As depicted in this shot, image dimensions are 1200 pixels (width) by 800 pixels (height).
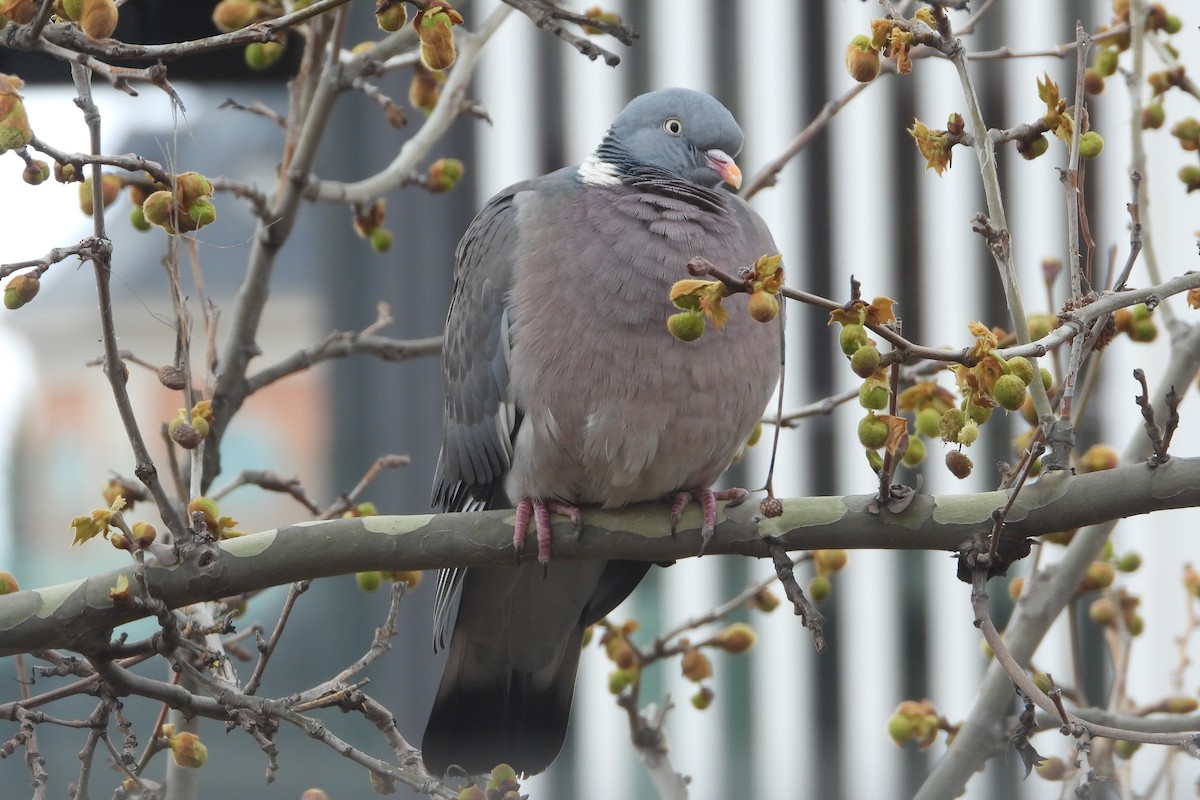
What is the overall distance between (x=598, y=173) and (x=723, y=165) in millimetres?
175

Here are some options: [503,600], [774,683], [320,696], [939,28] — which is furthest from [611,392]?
[774,683]

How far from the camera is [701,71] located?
13.6 ft

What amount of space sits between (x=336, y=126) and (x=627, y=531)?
3042 millimetres

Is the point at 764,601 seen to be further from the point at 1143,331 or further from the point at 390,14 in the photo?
the point at 390,14

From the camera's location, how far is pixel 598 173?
1.92 m

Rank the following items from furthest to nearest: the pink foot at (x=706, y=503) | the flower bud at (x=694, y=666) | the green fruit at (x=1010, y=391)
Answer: the flower bud at (x=694, y=666)
the pink foot at (x=706, y=503)
the green fruit at (x=1010, y=391)

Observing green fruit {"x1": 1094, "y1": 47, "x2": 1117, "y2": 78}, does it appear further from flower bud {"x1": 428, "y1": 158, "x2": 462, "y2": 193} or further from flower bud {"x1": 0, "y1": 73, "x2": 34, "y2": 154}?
flower bud {"x1": 0, "y1": 73, "x2": 34, "y2": 154}

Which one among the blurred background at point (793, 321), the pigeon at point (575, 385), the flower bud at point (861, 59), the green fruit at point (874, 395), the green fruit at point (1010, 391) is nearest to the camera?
the green fruit at point (1010, 391)

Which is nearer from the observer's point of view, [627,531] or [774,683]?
[627,531]

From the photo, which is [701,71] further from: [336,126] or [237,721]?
[237,721]

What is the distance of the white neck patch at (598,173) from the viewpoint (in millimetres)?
1876

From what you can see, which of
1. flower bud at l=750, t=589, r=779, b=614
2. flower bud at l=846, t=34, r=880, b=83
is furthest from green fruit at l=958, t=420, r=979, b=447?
flower bud at l=750, t=589, r=779, b=614

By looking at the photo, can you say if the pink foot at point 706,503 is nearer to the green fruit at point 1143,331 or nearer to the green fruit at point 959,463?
the green fruit at point 959,463

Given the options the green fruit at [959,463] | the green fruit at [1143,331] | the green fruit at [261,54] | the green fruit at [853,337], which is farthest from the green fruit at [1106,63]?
the green fruit at [261,54]
